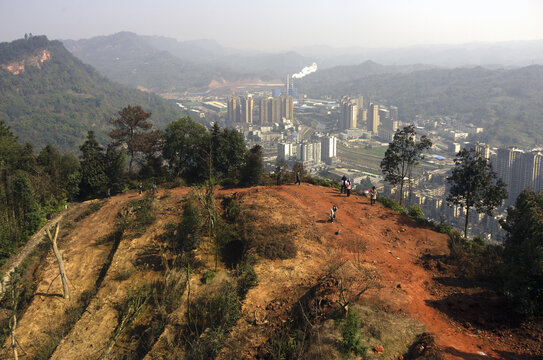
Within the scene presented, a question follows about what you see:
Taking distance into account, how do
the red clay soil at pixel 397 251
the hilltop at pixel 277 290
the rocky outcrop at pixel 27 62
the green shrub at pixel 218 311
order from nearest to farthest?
the red clay soil at pixel 397 251
the hilltop at pixel 277 290
the green shrub at pixel 218 311
the rocky outcrop at pixel 27 62

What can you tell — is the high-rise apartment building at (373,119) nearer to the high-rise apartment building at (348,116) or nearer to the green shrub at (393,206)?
the high-rise apartment building at (348,116)

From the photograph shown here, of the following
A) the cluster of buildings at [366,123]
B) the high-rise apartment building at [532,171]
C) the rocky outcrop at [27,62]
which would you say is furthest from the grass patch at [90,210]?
the rocky outcrop at [27,62]

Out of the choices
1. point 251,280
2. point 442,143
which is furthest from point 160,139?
point 442,143

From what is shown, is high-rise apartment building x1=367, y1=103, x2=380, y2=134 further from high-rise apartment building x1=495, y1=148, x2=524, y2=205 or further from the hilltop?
the hilltop

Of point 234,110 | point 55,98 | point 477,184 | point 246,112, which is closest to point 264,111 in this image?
point 246,112

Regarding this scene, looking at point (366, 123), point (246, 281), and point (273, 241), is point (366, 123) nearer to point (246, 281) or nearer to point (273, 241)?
point (273, 241)

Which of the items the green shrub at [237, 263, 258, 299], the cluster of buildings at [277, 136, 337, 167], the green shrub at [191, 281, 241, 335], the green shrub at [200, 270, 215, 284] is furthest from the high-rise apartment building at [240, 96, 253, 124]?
the green shrub at [191, 281, 241, 335]
